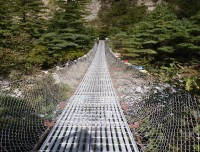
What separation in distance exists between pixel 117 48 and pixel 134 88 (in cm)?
1419

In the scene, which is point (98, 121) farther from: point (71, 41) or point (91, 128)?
Result: point (71, 41)

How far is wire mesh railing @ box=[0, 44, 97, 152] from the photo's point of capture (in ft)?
9.96

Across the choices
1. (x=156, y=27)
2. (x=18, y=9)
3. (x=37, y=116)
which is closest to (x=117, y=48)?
(x=156, y=27)

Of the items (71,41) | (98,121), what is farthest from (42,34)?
(98,121)

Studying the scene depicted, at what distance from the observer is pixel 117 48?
19562 millimetres

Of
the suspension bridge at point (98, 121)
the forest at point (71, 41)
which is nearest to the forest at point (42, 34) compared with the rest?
the forest at point (71, 41)

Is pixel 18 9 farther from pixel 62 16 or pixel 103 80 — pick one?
pixel 103 80

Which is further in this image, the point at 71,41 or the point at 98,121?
the point at 71,41

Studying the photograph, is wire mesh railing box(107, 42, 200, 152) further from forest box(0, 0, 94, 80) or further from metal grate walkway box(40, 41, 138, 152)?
forest box(0, 0, 94, 80)

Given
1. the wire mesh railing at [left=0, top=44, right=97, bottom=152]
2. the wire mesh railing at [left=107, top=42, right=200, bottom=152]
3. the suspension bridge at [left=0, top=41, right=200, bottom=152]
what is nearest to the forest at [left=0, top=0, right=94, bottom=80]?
the wire mesh railing at [left=0, top=44, right=97, bottom=152]

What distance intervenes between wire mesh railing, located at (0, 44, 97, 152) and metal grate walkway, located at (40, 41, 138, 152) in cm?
24

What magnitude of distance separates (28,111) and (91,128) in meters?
1.33

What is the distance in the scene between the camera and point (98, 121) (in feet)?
12.2

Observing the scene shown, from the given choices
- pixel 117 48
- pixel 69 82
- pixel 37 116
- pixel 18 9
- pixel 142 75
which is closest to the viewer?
pixel 37 116
